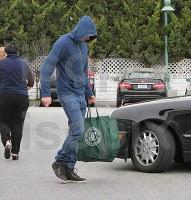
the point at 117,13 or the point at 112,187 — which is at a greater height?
the point at 117,13

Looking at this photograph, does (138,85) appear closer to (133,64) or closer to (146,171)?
(133,64)

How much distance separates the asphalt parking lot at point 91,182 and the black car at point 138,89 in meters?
12.2

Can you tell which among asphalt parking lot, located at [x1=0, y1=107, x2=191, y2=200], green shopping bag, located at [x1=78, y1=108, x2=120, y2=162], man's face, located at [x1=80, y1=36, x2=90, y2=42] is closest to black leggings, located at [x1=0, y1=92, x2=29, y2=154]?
asphalt parking lot, located at [x1=0, y1=107, x2=191, y2=200]

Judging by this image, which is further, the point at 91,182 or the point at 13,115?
the point at 13,115

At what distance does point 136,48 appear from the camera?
98.0ft

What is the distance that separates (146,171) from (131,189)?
1109 millimetres

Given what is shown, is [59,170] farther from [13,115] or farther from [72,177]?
[13,115]

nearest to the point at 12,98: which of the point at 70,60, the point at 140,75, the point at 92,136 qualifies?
the point at 92,136

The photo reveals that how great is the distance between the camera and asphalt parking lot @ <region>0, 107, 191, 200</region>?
7375 millimetres

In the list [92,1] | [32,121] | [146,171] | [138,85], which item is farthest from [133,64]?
[146,171]

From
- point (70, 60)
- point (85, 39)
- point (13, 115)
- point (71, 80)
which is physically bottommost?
point (13, 115)

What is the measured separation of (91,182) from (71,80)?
4.08ft

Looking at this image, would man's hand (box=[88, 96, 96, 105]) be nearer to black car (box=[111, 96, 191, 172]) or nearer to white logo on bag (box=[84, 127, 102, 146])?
white logo on bag (box=[84, 127, 102, 146])

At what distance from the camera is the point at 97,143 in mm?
8250
